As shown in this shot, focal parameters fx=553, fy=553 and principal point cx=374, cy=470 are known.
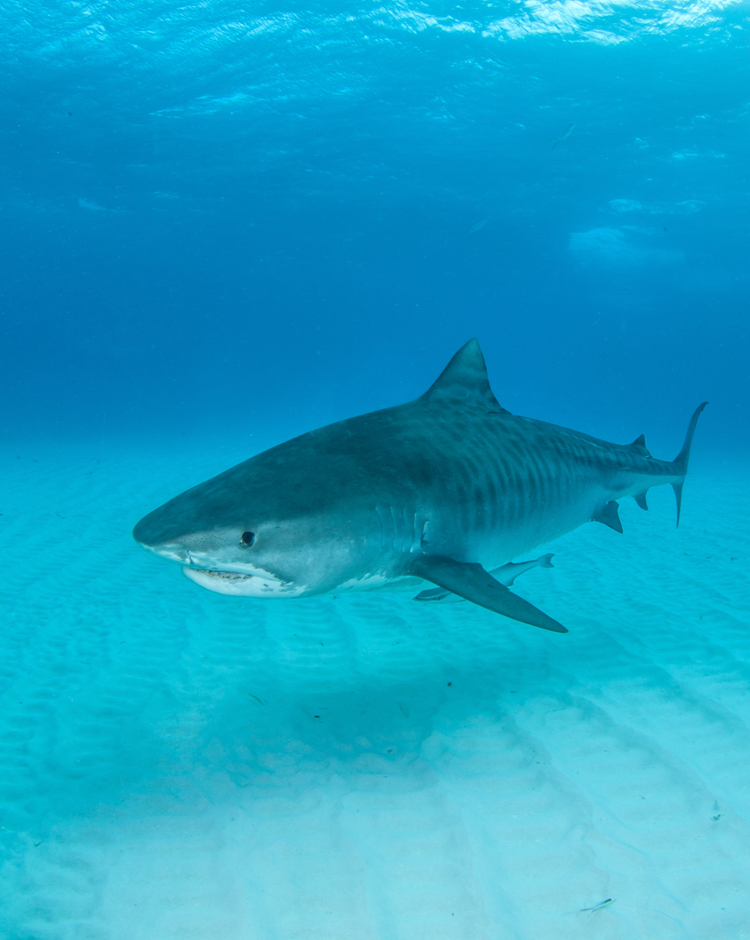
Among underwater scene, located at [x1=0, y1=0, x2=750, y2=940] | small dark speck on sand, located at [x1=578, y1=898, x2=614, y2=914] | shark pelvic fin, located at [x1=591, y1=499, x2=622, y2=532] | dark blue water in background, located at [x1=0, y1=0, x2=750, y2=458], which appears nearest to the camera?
small dark speck on sand, located at [x1=578, y1=898, x2=614, y2=914]

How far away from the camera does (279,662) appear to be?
13.3ft

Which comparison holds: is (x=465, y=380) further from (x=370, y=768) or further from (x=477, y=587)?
(x=370, y=768)

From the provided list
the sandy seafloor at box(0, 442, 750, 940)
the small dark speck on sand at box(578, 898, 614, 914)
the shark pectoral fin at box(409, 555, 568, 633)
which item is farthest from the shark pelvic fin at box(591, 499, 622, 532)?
the small dark speck on sand at box(578, 898, 614, 914)

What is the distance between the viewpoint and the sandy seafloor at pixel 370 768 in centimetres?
201

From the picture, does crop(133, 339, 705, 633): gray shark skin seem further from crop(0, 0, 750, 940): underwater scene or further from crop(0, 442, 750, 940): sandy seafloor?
crop(0, 442, 750, 940): sandy seafloor

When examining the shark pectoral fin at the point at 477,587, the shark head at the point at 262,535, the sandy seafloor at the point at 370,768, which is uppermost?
the shark head at the point at 262,535

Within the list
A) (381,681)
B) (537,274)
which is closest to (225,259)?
(537,274)

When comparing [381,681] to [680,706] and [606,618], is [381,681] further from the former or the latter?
[606,618]

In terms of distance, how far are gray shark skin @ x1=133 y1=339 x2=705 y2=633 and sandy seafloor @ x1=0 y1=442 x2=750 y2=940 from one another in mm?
863

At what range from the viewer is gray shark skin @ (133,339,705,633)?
97.7 inches

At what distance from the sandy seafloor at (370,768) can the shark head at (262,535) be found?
1025mm

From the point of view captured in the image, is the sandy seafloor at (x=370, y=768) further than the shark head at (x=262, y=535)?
No

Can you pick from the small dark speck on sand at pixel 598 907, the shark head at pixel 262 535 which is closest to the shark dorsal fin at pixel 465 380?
the shark head at pixel 262 535

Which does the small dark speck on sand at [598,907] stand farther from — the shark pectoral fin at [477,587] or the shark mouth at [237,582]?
the shark mouth at [237,582]
